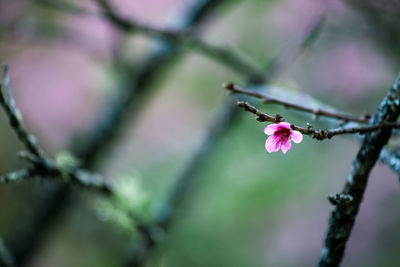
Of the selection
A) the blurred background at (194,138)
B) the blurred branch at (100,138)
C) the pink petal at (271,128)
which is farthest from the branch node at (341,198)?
the blurred branch at (100,138)

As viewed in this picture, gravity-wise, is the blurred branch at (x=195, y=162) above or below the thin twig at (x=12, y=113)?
above

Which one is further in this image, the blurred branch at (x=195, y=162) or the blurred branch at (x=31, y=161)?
the blurred branch at (x=195, y=162)

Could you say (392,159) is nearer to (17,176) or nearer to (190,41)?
(17,176)

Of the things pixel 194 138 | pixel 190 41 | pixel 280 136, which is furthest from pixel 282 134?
pixel 194 138

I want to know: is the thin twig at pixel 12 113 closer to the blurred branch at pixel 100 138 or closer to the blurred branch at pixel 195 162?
the blurred branch at pixel 195 162

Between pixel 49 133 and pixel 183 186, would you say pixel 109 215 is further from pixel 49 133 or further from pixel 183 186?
pixel 49 133

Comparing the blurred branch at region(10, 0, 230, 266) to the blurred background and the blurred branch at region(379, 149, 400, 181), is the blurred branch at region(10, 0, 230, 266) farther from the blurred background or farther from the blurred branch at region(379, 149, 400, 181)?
the blurred branch at region(379, 149, 400, 181)

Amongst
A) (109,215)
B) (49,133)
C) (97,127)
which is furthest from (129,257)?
(49,133)
